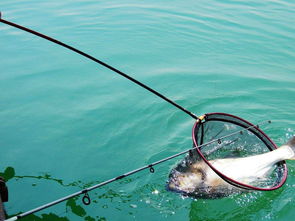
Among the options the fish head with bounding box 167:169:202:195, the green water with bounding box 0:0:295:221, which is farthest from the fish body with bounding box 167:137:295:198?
the green water with bounding box 0:0:295:221

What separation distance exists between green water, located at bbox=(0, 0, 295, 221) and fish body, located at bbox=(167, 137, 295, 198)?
0.23m

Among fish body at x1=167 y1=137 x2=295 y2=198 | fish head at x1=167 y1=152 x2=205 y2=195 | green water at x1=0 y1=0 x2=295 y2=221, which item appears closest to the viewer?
fish body at x1=167 y1=137 x2=295 y2=198

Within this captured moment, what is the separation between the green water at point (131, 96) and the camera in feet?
14.7

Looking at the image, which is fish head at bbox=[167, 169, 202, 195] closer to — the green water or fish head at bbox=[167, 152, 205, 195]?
fish head at bbox=[167, 152, 205, 195]

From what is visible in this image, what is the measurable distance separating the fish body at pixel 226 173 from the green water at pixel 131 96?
0.23 m

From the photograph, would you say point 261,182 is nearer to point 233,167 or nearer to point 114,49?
point 233,167

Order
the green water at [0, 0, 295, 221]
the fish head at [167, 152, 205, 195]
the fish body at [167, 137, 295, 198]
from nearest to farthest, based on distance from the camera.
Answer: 1. the fish body at [167, 137, 295, 198]
2. the fish head at [167, 152, 205, 195]
3. the green water at [0, 0, 295, 221]

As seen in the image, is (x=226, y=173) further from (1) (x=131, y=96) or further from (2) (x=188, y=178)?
(1) (x=131, y=96)

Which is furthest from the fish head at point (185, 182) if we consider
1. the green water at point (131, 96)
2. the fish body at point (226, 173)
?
the green water at point (131, 96)

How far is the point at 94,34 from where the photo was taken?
10.2 metres

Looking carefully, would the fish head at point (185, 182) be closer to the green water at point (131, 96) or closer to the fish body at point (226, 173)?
the fish body at point (226, 173)

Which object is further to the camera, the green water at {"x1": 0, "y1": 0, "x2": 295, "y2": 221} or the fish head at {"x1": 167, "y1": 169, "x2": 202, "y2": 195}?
the green water at {"x1": 0, "y1": 0, "x2": 295, "y2": 221}

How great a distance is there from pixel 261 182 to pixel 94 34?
24.5 ft

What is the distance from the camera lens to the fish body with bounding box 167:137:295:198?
4129 mm
